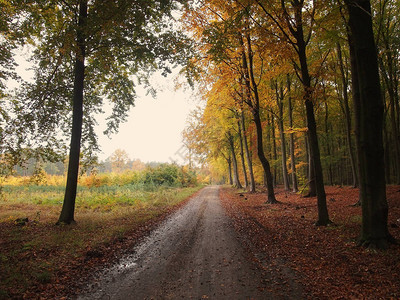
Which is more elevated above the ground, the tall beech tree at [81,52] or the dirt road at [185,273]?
the tall beech tree at [81,52]

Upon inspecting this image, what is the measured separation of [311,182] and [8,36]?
18.0m

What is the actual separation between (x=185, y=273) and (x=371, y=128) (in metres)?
5.66

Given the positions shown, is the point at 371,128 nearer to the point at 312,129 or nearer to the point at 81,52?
the point at 312,129

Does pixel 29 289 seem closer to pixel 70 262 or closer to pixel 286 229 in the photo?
pixel 70 262

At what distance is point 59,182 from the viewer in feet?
79.1

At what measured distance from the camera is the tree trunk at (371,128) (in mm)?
5406

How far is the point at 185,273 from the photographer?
473 centimetres

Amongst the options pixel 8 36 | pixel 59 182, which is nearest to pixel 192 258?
pixel 8 36

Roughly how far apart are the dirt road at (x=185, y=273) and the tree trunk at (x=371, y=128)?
327 cm

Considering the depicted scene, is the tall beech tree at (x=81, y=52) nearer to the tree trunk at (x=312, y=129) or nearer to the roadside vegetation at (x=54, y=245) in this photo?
the roadside vegetation at (x=54, y=245)

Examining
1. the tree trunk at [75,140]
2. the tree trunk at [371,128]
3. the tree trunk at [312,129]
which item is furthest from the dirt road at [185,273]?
the tree trunk at [75,140]

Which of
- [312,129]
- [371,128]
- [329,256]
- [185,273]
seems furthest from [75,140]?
[371,128]

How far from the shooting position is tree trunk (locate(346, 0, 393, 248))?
17.7 ft

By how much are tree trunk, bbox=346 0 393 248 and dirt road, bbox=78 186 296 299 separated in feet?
10.7
